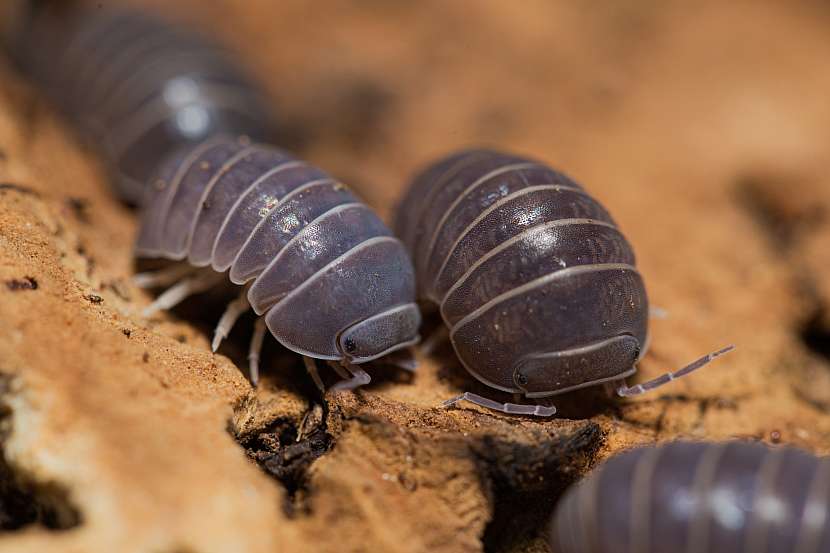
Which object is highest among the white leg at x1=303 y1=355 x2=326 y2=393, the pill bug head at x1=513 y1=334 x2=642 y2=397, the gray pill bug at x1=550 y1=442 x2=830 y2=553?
the pill bug head at x1=513 y1=334 x2=642 y2=397

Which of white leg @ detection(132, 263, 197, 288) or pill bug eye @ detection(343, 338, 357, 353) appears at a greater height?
white leg @ detection(132, 263, 197, 288)

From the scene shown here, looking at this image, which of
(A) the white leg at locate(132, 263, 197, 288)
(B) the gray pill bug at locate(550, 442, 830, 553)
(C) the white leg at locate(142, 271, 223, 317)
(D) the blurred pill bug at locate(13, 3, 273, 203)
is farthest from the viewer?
(D) the blurred pill bug at locate(13, 3, 273, 203)

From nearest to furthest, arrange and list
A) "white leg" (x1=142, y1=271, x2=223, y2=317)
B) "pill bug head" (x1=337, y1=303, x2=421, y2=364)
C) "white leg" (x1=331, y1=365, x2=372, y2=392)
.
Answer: "white leg" (x1=331, y1=365, x2=372, y2=392)
"pill bug head" (x1=337, y1=303, x2=421, y2=364)
"white leg" (x1=142, y1=271, x2=223, y2=317)

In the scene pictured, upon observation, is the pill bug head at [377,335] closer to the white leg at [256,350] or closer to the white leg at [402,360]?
the white leg at [402,360]

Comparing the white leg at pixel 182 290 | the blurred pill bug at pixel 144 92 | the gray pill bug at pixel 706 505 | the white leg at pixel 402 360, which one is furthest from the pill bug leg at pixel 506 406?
the blurred pill bug at pixel 144 92

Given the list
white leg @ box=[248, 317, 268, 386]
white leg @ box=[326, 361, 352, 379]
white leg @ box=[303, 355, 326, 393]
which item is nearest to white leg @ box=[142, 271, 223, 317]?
white leg @ box=[248, 317, 268, 386]

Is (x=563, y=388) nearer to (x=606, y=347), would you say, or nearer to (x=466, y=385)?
(x=606, y=347)

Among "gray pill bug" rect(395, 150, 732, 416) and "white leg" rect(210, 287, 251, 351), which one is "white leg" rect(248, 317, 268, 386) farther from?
"gray pill bug" rect(395, 150, 732, 416)
